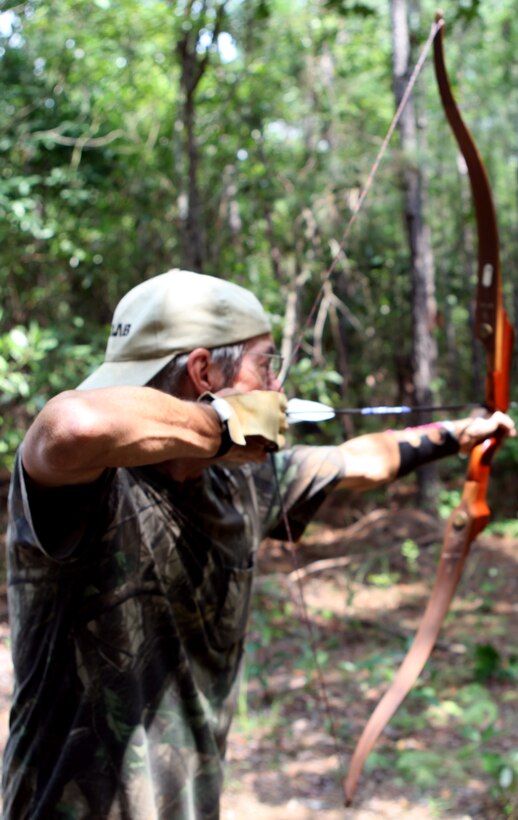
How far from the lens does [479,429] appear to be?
1.91m

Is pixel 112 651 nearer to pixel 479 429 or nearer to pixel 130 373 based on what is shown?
pixel 130 373

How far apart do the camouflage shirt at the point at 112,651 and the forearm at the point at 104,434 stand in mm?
72

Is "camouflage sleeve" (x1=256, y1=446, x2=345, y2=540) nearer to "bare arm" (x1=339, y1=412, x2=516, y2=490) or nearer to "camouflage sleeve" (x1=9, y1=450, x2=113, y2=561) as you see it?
"bare arm" (x1=339, y1=412, x2=516, y2=490)

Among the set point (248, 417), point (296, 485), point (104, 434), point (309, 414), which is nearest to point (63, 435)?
point (104, 434)

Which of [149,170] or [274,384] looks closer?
[274,384]

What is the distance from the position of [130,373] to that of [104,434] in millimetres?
313

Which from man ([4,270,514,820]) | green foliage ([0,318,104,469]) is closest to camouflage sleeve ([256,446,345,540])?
man ([4,270,514,820])

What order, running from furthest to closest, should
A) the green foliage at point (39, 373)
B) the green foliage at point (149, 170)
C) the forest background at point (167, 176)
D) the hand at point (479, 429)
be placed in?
the green foliage at point (149, 170), the forest background at point (167, 176), the green foliage at point (39, 373), the hand at point (479, 429)

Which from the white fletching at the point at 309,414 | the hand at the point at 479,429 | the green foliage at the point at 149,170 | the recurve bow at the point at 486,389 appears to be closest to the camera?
the white fletching at the point at 309,414

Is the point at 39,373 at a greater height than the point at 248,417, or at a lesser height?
lesser

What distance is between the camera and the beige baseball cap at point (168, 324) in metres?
1.21

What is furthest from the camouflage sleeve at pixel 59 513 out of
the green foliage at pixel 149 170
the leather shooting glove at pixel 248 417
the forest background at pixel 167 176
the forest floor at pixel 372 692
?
the green foliage at pixel 149 170

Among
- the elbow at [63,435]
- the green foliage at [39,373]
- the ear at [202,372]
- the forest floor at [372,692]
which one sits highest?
the elbow at [63,435]

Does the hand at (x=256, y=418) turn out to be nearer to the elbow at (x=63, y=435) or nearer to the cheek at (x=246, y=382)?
the cheek at (x=246, y=382)
